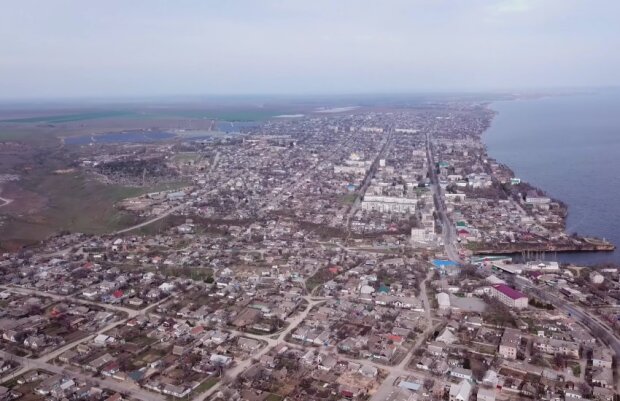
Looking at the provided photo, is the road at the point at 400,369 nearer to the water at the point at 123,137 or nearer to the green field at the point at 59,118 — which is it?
the water at the point at 123,137

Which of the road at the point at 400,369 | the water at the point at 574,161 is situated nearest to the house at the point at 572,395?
the road at the point at 400,369

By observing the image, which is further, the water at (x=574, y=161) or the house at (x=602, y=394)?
the water at (x=574, y=161)

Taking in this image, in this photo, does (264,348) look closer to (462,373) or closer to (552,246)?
(462,373)

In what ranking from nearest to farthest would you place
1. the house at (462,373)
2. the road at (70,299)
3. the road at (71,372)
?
the road at (71,372)
the house at (462,373)
the road at (70,299)

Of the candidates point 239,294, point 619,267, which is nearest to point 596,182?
point 619,267

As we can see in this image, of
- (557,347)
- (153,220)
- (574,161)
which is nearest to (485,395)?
(557,347)
